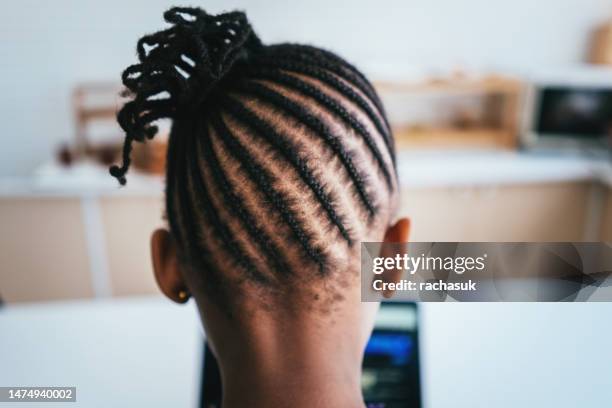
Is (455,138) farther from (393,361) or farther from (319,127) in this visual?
(319,127)

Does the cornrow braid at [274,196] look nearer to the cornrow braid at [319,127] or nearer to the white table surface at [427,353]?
the cornrow braid at [319,127]

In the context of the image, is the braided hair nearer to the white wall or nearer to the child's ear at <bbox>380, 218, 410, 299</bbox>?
the child's ear at <bbox>380, 218, 410, 299</bbox>

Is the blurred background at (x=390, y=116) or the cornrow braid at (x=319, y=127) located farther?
the blurred background at (x=390, y=116)

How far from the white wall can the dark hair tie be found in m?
1.30

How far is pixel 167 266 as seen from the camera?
0.51 meters

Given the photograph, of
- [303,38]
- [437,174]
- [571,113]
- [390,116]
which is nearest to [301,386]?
[437,174]

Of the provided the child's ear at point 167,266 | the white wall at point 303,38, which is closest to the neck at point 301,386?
the child's ear at point 167,266

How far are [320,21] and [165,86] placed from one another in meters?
1.52

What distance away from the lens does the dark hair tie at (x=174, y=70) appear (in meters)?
0.42

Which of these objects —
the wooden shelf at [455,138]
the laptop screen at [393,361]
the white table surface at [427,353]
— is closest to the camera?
the white table surface at [427,353]

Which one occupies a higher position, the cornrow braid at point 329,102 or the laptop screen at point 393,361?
the cornrow braid at point 329,102

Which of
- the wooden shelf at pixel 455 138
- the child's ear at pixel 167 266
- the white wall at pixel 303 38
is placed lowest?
the child's ear at pixel 167 266

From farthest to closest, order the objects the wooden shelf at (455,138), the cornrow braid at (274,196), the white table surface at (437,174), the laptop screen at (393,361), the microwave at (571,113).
→ the wooden shelf at (455,138)
the microwave at (571,113)
the white table surface at (437,174)
the laptop screen at (393,361)
the cornrow braid at (274,196)

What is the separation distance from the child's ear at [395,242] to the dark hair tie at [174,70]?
0.21 metres
